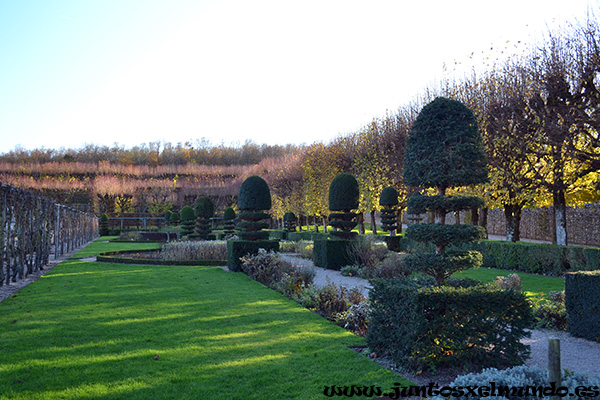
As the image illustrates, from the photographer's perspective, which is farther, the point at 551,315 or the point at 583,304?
the point at 551,315

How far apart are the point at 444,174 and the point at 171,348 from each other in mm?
4123

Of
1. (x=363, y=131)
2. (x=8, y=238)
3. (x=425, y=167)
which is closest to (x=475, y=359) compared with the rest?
(x=425, y=167)

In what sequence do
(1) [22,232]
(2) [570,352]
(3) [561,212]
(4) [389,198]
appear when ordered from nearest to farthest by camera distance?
(2) [570,352], (1) [22,232], (3) [561,212], (4) [389,198]

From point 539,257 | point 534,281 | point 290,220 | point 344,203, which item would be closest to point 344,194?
point 344,203

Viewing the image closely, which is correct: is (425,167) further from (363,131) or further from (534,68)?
(363,131)

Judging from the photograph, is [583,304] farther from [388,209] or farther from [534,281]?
[388,209]

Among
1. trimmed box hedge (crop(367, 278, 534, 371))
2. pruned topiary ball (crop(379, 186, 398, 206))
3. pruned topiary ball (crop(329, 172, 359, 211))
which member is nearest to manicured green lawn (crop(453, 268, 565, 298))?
pruned topiary ball (crop(329, 172, 359, 211))

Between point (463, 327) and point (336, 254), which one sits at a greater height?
point (463, 327)

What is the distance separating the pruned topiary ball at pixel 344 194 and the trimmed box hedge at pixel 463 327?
1019 cm

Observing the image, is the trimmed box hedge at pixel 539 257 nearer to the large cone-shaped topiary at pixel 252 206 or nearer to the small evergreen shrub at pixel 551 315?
the small evergreen shrub at pixel 551 315

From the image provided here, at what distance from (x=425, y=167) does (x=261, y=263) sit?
728 cm

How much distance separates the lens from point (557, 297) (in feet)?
24.2

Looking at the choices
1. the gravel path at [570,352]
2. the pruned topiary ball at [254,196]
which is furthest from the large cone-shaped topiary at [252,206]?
the gravel path at [570,352]

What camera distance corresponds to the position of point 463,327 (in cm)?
421
